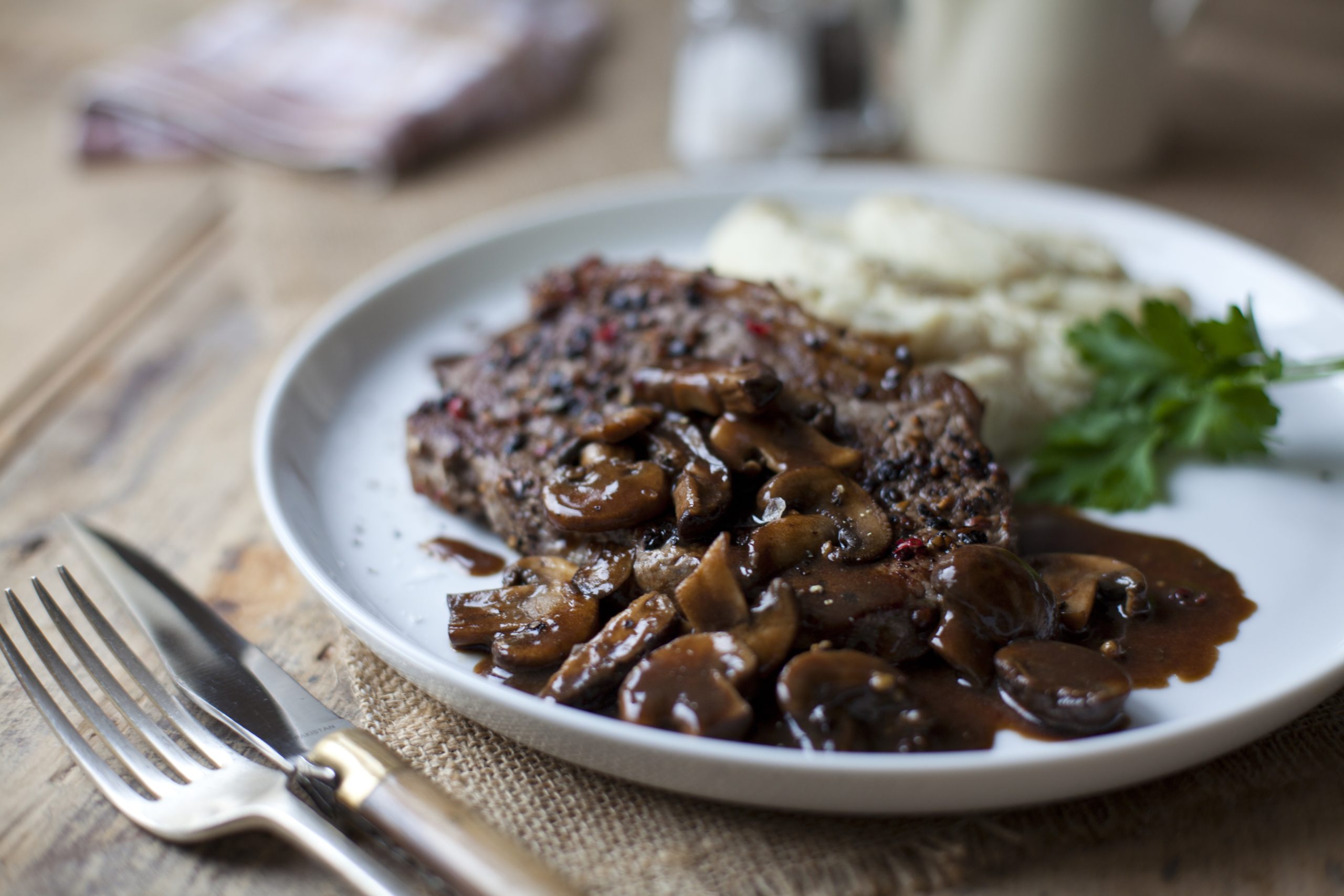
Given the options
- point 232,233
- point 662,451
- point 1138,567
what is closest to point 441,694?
point 662,451

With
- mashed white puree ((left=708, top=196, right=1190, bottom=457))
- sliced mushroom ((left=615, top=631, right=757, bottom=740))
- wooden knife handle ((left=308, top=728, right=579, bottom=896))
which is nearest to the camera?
wooden knife handle ((left=308, top=728, right=579, bottom=896))

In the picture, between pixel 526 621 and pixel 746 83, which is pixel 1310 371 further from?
pixel 746 83

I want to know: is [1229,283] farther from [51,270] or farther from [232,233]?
[51,270]

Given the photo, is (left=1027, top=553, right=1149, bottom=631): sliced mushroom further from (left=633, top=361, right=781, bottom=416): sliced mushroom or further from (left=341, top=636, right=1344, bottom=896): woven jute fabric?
(left=633, top=361, right=781, bottom=416): sliced mushroom

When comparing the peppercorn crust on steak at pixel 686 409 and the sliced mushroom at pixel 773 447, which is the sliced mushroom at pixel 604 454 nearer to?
the peppercorn crust on steak at pixel 686 409

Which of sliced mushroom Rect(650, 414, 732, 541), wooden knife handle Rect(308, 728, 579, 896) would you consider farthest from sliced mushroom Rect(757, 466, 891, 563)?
wooden knife handle Rect(308, 728, 579, 896)
